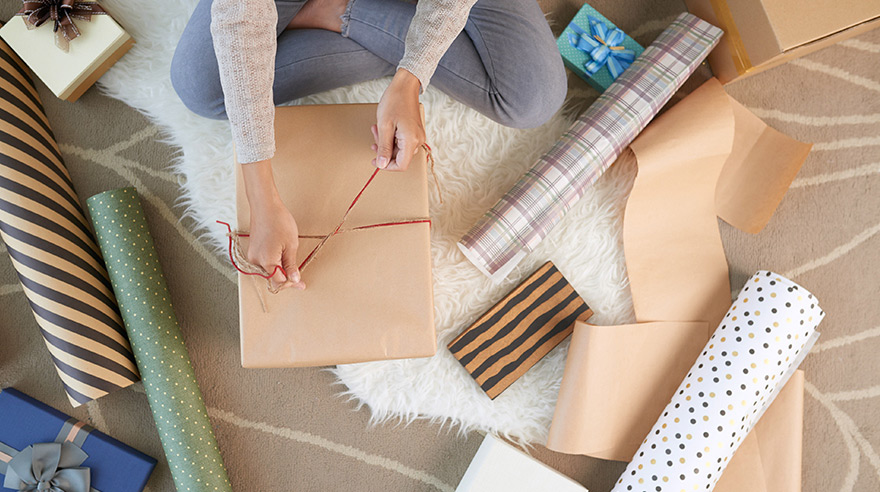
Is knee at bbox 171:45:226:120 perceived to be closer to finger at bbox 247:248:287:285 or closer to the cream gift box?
finger at bbox 247:248:287:285

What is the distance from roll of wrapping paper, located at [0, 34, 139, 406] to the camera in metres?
0.92

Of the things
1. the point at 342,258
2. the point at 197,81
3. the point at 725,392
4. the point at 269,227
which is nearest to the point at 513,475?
the point at 725,392

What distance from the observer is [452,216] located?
1041mm

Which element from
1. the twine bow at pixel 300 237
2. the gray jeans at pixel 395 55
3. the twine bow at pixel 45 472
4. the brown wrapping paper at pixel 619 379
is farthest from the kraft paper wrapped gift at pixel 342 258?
the twine bow at pixel 45 472

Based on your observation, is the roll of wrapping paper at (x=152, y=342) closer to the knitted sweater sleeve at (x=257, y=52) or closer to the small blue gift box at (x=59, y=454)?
the small blue gift box at (x=59, y=454)

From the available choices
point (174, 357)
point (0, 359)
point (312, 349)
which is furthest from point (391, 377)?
point (0, 359)

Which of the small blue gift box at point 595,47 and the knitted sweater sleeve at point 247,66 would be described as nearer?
the knitted sweater sleeve at point 247,66

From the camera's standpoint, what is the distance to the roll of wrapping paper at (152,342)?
0.96 m

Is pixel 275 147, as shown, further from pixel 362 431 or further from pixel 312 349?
pixel 362 431

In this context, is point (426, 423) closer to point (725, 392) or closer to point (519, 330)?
point (519, 330)

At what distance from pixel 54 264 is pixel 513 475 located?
0.85 metres

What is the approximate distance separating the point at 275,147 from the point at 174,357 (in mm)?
451

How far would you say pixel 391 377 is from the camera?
103 cm

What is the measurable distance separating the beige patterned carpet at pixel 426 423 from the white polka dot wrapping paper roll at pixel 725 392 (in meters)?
0.13
